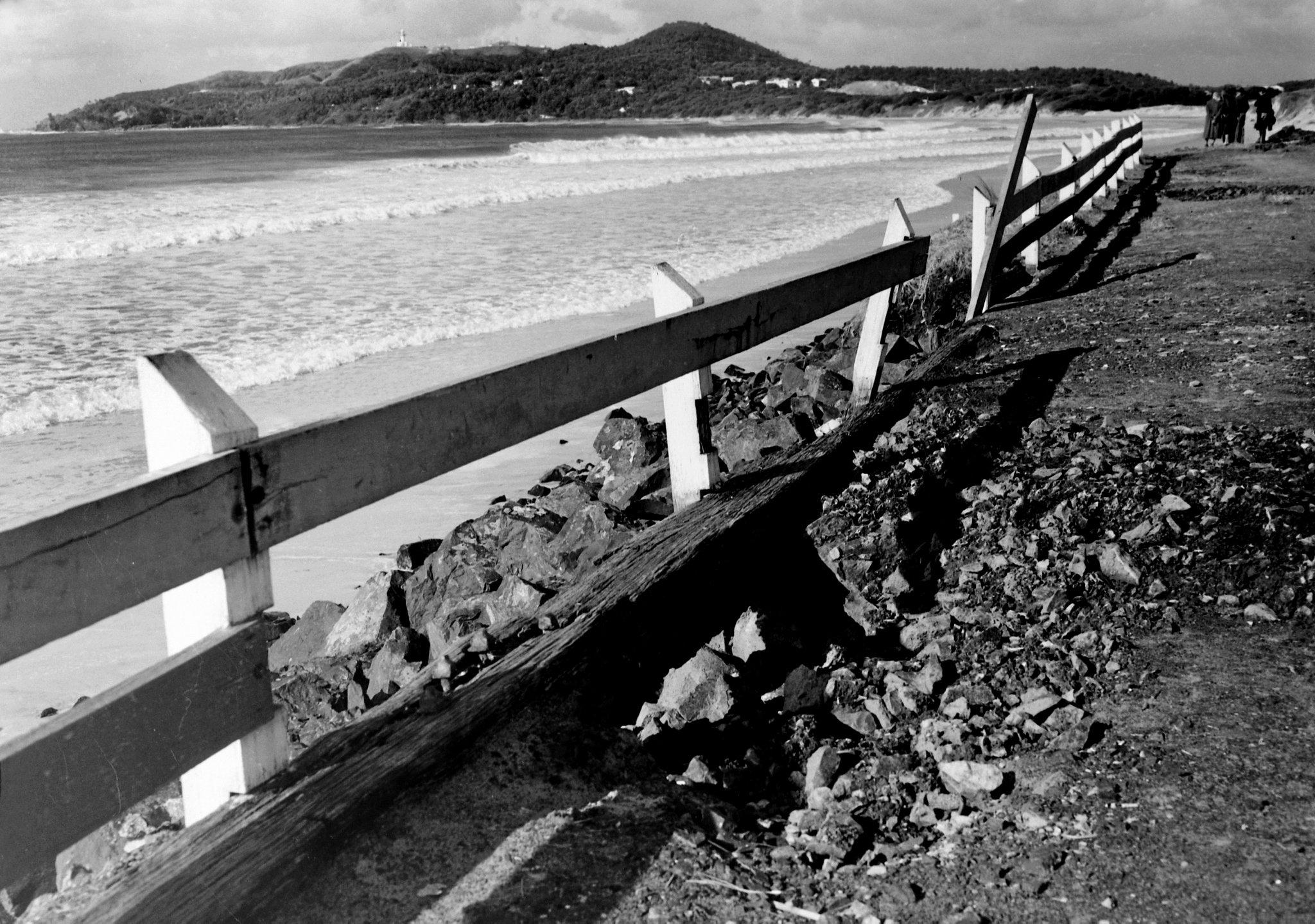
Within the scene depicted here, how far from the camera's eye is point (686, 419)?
4312mm

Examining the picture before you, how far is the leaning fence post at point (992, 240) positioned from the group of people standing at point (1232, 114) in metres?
32.4

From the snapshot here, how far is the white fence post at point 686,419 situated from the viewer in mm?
4262

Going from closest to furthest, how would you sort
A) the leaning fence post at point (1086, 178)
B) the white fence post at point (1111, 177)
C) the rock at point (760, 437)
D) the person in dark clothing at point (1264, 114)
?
the rock at point (760, 437), the leaning fence post at point (1086, 178), the white fence post at point (1111, 177), the person in dark clothing at point (1264, 114)

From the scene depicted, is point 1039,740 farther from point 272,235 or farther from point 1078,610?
point 272,235

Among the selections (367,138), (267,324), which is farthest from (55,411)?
(367,138)

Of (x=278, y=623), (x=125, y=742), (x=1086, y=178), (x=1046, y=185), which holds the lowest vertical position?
(x=278, y=623)

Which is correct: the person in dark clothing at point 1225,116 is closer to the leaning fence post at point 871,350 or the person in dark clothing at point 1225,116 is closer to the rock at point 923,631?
the leaning fence post at point 871,350

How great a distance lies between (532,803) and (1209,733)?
1.73 meters

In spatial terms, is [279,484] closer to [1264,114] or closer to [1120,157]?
[1120,157]

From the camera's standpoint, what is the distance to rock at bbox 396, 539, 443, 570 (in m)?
5.18

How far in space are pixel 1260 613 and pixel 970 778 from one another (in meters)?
1.38

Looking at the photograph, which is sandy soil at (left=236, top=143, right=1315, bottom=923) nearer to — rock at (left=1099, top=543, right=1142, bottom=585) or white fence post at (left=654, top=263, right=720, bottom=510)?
rock at (left=1099, top=543, right=1142, bottom=585)

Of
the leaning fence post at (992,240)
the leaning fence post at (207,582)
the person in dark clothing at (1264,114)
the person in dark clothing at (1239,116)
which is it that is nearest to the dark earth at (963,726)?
the leaning fence post at (207,582)

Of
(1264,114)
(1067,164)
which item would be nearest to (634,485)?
(1067,164)
